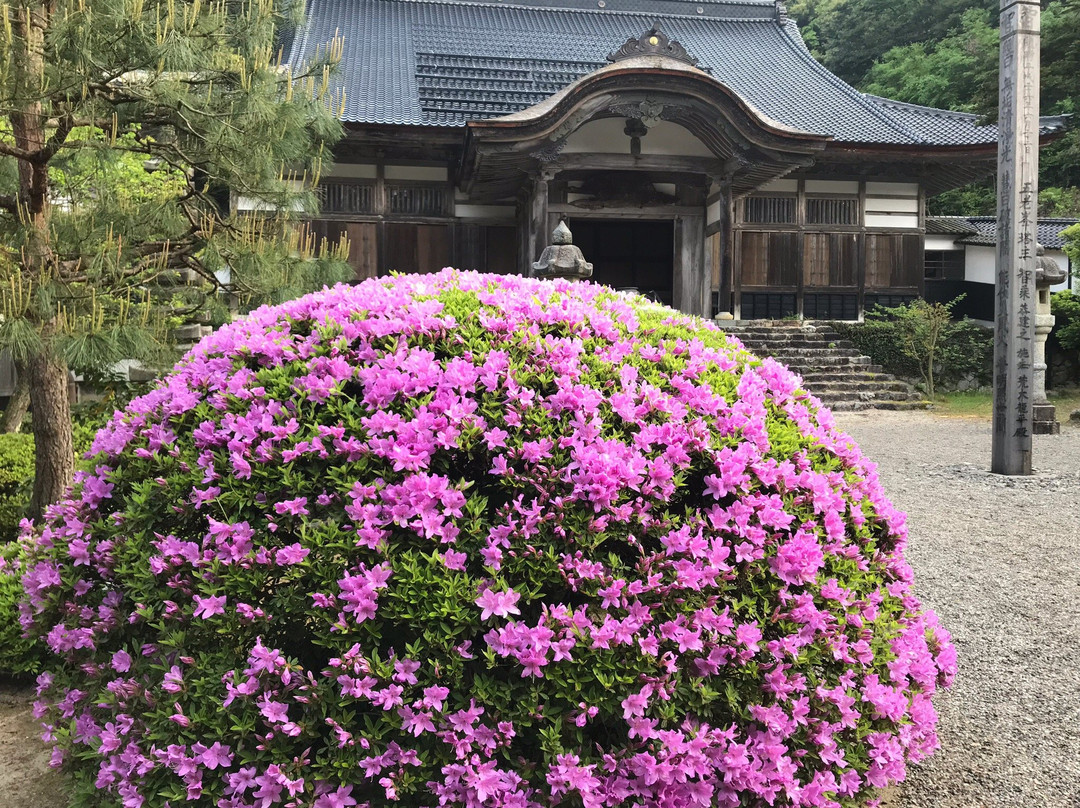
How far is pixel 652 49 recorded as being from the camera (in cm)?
1359

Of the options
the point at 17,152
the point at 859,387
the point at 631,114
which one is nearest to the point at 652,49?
the point at 631,114

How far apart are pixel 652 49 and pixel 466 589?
535 inches

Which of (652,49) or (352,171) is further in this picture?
(352,171)

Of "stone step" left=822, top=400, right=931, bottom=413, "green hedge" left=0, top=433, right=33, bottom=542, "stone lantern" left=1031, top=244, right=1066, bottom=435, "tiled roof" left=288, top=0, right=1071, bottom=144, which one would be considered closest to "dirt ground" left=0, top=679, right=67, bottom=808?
"green hedge" left=0, top=433, right=33, bottom=542

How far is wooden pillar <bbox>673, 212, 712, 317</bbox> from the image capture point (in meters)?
15.1

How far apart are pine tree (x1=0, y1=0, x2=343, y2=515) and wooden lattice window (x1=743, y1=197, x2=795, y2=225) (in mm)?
11573

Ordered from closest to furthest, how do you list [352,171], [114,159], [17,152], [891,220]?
[17,152]
[114,159]
[352,171]
[891,220]

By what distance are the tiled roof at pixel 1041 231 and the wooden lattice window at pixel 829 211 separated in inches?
98.0

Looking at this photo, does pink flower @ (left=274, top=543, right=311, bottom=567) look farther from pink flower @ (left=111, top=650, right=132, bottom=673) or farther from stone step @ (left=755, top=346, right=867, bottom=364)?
stone step @ (left=755, top=346, right=867, bottom=364)

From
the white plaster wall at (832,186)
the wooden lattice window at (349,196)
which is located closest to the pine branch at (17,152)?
the wooden lattice window at (349,196)

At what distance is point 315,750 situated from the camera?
5.73 feet

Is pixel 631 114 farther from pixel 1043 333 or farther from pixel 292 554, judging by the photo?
pixel 292 554

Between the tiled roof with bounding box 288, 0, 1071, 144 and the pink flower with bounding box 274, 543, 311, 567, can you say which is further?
the tiled roof with bounding box 288, 0, 1071, 144

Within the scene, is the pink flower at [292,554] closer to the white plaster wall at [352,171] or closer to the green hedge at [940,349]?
the white plaster wall at [352,171]
